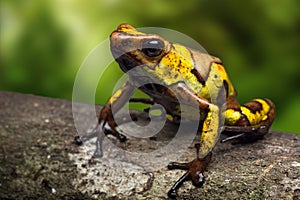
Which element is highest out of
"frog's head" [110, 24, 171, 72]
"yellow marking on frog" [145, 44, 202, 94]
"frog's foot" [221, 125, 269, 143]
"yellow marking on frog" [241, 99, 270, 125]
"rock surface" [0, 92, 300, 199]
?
"frog's head" [110, 24, 171, 72]

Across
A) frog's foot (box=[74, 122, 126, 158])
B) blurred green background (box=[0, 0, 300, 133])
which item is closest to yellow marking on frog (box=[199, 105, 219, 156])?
frog's foot (box=[74, 122, 126, 158])

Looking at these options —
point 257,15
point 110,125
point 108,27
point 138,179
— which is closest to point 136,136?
point 110,125

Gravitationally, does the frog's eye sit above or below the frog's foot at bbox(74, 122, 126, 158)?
above

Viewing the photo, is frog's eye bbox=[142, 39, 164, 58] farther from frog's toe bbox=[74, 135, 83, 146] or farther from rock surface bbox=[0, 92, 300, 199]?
frog's toe bbox=[74, 135, 83, 146]

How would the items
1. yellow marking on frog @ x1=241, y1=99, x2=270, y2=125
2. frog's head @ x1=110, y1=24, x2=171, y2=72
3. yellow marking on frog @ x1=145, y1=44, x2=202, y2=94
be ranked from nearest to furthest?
frog's head @ x1=110, y1=24, x2=171, y2=72
yellow marking on frog @ x1=145, y1=44, x2=202, y2=94
yellow marking on frog @ x1=241, y1=99, x2=270, y2=125

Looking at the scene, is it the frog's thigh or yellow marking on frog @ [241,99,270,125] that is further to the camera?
yellow marking on frog @ [241,99,270,125]

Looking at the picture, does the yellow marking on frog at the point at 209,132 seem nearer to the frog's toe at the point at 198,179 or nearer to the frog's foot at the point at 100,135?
the frog's toe at the point at 198,179

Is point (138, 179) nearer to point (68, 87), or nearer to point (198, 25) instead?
point (68, 87)

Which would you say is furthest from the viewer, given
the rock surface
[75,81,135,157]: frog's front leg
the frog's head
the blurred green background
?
the blurred green background
